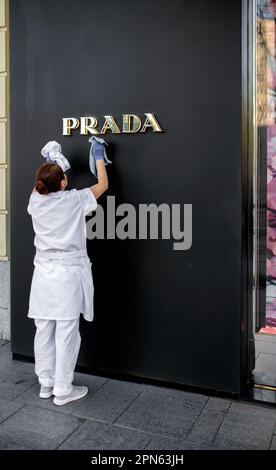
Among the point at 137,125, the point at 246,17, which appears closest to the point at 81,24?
the point at 137,125

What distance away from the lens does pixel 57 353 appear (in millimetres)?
3570

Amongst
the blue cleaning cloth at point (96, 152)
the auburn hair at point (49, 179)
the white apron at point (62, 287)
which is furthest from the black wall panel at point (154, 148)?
the auburn hair at point (49, 179)

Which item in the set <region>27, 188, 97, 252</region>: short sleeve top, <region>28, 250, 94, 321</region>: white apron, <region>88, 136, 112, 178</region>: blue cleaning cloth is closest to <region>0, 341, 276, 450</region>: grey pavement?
<region>28, 250, 94, 321</region>: white apron

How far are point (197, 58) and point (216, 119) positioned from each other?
476 mm

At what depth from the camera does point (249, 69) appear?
344cm

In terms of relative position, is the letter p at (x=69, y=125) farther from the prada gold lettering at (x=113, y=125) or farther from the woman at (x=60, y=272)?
the woman at (x=60, y=272)

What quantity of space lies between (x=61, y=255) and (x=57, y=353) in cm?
73

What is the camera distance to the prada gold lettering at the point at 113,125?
3725mm

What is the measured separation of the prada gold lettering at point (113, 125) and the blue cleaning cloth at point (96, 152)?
13cm

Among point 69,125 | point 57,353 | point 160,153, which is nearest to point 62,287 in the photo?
point 57,353

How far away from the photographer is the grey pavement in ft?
9.79
